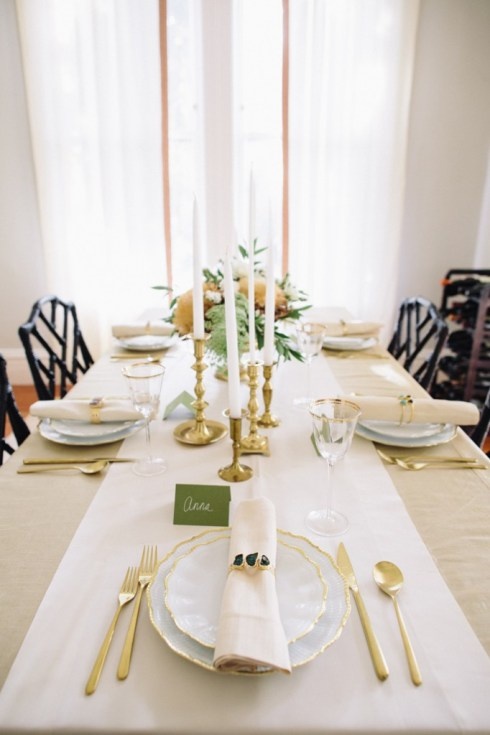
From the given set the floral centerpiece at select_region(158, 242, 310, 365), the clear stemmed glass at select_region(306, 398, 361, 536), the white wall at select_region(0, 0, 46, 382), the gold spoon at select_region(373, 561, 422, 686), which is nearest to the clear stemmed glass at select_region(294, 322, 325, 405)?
the floral centerpiece at select_region(158, 242, 310, 365)

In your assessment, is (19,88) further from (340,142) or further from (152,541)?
(152,541)

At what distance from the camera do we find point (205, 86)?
2898mm

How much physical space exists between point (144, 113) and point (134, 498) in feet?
8.83

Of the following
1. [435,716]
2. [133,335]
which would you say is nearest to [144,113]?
[133,335]

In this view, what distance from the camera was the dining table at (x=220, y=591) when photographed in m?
0.51

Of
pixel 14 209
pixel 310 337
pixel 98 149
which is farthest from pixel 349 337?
pixel 14 209

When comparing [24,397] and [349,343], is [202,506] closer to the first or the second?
[349,343]

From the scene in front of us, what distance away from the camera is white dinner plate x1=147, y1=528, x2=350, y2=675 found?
544 millimetres

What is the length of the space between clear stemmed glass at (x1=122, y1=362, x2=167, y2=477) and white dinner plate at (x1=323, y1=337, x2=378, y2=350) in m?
0.88

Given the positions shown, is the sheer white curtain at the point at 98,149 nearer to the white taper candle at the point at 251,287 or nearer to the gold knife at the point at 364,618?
the white taper candle at the point at 251,287

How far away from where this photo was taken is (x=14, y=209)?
3.16m

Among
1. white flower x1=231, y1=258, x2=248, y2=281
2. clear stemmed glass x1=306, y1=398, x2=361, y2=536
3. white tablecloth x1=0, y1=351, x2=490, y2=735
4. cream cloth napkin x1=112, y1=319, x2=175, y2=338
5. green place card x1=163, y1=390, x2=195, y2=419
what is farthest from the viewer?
cream cloth napkin x1=112, y1=319, x2=175, y2=338

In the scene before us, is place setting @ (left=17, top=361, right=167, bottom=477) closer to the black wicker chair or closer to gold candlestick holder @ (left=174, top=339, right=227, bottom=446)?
gold candlestick holder @ (left=174, top=339, right=227, bottom=446)

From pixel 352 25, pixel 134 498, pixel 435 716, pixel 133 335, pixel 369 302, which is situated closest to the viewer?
pixel 435 716
